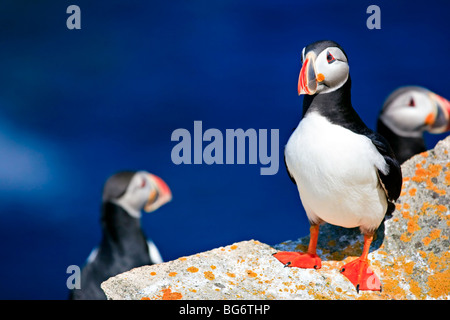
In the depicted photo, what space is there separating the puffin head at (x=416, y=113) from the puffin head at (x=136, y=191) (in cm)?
356

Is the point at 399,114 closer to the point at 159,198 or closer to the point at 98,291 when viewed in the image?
the point at 159,198

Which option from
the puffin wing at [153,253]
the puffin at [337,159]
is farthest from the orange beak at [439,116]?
the puffin at [337,159]

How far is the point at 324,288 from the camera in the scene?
3.79m

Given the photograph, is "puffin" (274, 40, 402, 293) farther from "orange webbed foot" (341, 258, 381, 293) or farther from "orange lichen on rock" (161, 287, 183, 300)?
"orange lichen on rock" (161, 287, 183, 300)

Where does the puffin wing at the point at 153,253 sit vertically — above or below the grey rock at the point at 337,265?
below

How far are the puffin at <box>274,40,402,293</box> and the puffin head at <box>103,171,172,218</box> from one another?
14.9 ft

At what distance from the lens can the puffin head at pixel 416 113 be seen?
8.61 meters

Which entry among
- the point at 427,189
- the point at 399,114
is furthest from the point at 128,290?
the point at 399,114

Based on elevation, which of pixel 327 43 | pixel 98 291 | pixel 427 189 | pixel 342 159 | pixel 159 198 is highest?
pixel 327 43

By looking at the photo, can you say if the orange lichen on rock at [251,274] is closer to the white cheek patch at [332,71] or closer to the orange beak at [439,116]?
the white cheek patch at [332,71]

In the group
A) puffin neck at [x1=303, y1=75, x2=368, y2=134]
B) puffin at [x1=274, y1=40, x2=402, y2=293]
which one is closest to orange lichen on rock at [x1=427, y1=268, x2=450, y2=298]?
puffin at [x1=274, y1=40, x2=402, y2=293]

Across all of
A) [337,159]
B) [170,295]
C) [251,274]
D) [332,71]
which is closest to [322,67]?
[332,71]

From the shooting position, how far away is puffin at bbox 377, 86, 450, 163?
339 inches
